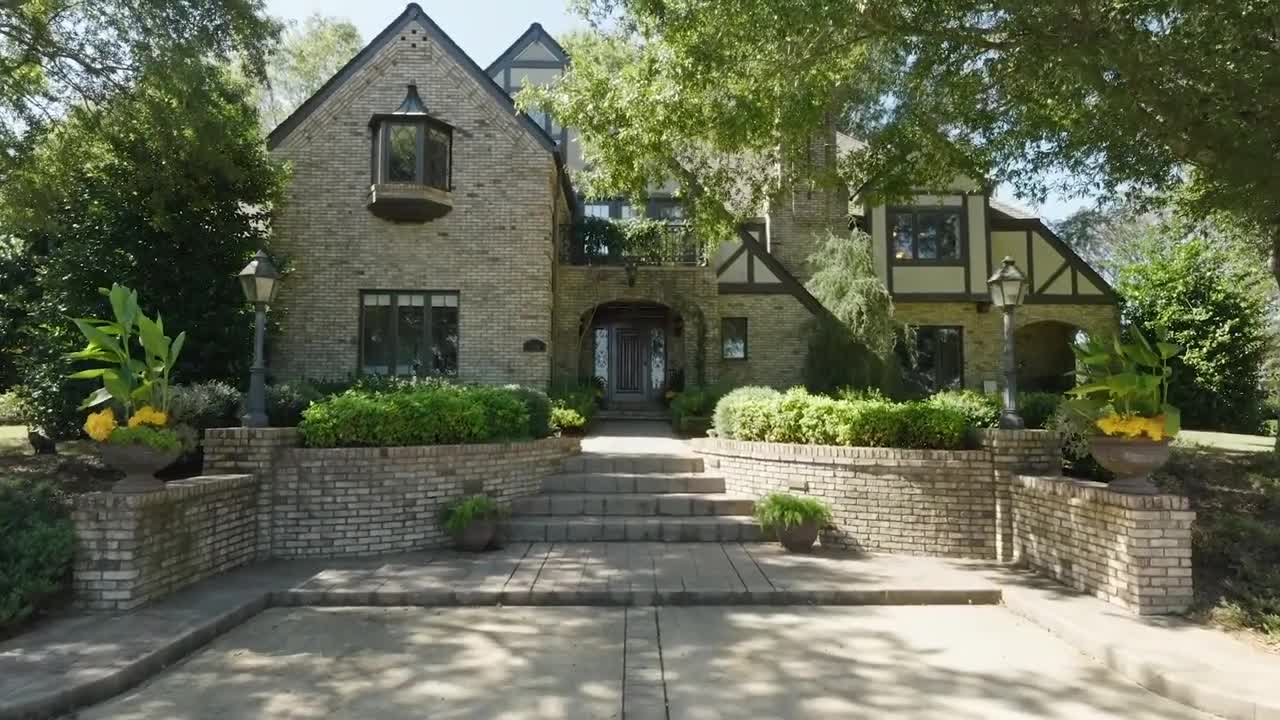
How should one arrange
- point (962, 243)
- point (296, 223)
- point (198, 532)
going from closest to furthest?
point (198, 532)
point (296, 223)
point (962, 243)

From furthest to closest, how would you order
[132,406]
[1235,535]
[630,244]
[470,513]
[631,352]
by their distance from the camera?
1. [631,352]
2. [630,244]
3. [470,513]
4. [1235,535]
5. [132,406]

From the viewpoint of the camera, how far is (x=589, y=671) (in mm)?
4562

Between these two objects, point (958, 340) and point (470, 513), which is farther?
point (958, 340)

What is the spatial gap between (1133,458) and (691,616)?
3707 mm

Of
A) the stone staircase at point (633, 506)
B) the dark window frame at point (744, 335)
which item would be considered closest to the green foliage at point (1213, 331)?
the dark window frame at point (744, 335)

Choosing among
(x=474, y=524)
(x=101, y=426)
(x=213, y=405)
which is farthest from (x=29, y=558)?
(x=213, y=405)

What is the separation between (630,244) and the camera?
18484mm

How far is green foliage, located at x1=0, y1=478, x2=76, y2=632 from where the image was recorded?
4953 millimetres

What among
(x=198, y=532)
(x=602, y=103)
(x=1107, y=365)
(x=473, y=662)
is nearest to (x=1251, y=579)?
(x=1107, y=365)

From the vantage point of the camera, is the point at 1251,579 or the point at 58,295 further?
the point at 58,295

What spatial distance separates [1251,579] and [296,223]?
47.5ft

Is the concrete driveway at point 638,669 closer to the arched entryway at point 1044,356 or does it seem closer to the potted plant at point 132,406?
the potted plant at point 132,406

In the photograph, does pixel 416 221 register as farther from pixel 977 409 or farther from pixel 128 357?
pixel 977 409

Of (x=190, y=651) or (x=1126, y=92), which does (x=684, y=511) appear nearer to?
(x=190, y=651)
